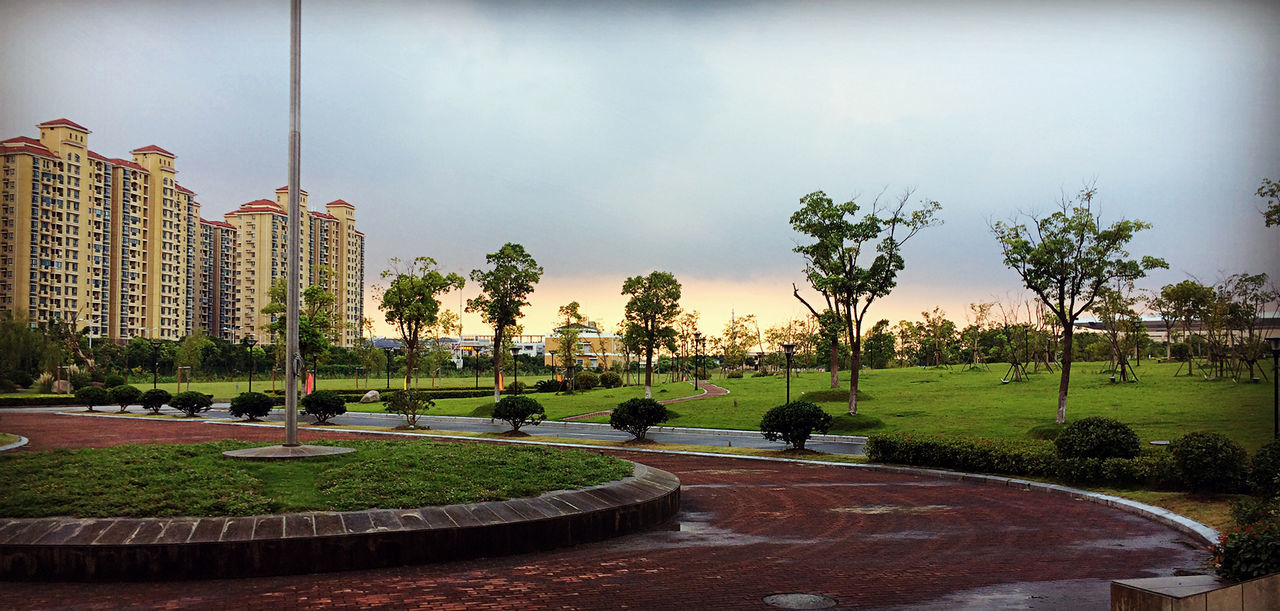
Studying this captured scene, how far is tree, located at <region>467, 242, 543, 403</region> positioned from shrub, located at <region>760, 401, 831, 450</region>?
714 inches

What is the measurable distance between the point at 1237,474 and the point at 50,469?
1594 centimetres

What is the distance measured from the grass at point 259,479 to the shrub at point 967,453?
24.5 ft

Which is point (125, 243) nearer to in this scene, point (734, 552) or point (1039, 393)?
point (1039, 393)

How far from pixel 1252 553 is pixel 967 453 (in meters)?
10.5

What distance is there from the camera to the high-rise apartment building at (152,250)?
55878 mm

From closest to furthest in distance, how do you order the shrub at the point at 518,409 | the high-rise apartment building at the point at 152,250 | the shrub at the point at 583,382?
the shrub at the point at 518,409 → the shrub at the point at 583,382 → the high-rise apartment building at the point at 152,250

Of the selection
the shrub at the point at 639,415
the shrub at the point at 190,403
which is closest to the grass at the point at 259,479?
the shrub at the point at 639,415

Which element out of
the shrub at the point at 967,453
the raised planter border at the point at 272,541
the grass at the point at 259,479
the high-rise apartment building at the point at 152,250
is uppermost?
the high-rise apartment building at the point at 152,250

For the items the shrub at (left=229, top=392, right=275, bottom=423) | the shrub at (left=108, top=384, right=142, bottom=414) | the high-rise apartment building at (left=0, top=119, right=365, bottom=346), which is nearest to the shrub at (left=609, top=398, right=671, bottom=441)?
the shrub at (left=229, top=392, right=275, bottom=423)

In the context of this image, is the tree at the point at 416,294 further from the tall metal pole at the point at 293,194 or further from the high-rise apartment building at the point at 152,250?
the tall metal pole at the point at 293,194

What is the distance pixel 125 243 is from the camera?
75375 mm

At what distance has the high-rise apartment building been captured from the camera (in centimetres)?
5588

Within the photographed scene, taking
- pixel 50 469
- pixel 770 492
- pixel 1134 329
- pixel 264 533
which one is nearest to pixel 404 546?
pixel 264 533

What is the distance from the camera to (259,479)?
31.3 feet
